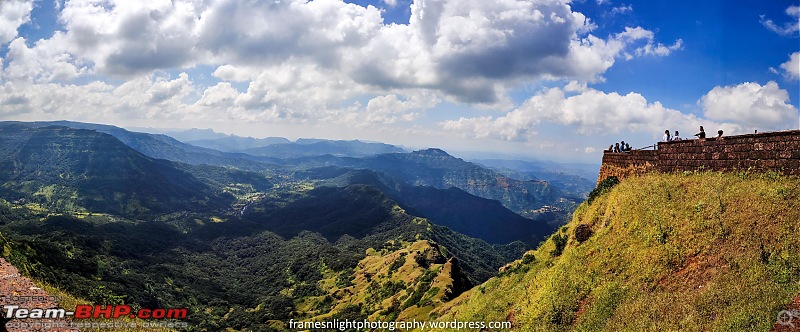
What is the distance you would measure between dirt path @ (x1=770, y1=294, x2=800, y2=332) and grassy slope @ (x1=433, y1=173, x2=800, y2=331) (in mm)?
216

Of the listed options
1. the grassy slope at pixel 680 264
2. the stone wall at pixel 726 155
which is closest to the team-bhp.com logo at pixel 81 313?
the grassy slope at pixel 680 264

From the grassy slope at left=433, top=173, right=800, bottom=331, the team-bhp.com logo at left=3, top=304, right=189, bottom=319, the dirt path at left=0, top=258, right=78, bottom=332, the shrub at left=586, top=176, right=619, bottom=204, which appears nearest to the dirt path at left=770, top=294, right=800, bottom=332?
the grassy slope at left=433, top=173, right=800, bottom=331

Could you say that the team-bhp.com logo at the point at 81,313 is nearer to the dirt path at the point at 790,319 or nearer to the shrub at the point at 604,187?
the dirt path at the point at 790,319

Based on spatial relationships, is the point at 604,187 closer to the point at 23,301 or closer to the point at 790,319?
the point at 790,319

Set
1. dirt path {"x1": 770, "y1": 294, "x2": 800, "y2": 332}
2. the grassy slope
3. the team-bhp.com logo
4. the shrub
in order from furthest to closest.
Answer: the shrub
the team-bhp.com logo
the grassy slope
dirt path {"x1": 770, "y1": 294, "x2": 800, "y2": 332}

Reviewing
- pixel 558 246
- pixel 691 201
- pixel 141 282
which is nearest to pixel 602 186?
pixel 558 246

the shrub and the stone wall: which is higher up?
the stone wall

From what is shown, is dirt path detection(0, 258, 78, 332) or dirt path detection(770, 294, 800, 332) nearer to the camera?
dirt path detection(770, 294, 800, 332)

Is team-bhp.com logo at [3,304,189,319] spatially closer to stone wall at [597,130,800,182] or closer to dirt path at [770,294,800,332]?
dirt path at [770,294,800,332]

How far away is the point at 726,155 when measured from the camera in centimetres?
2044

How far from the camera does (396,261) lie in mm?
→ 143125

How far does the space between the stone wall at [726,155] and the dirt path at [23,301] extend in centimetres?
3383

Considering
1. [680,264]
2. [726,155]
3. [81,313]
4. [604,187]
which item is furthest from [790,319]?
[81,313]

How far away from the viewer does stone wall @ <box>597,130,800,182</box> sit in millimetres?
17578
